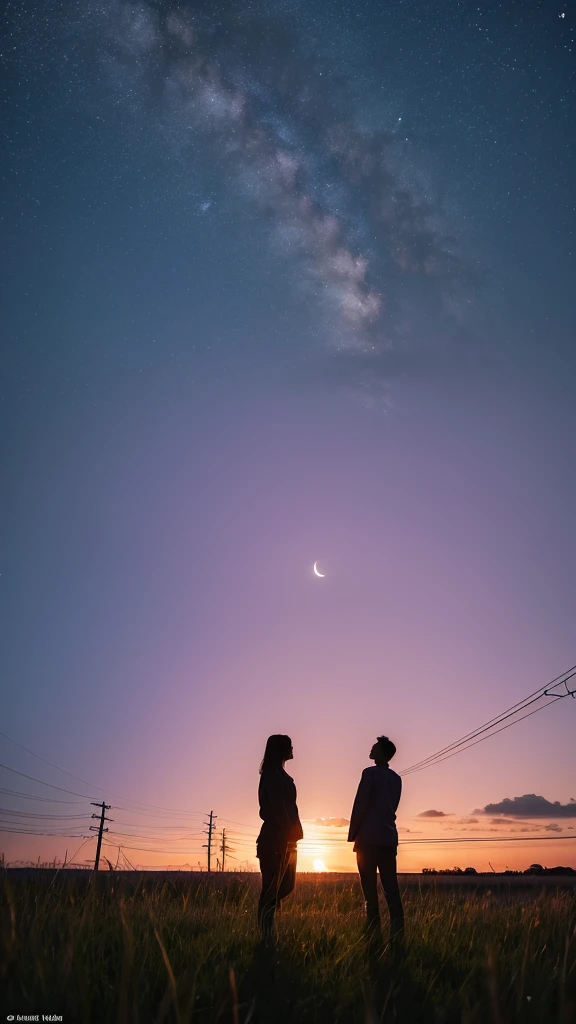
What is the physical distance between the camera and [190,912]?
5.65 m

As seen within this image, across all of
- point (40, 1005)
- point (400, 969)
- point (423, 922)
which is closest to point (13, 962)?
point (40, 1005)

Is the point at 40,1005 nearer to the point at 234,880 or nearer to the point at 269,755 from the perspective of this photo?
the point at 269,755

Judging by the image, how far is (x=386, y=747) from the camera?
8.12 m

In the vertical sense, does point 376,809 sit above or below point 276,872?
above

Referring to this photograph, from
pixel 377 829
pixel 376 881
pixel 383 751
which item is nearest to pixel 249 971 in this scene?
pixel 376 881

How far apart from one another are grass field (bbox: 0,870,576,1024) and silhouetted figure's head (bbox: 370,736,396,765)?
183cm

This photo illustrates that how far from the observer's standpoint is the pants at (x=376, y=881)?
6800 mm

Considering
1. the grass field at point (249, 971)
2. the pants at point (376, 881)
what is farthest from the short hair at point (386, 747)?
the grass field at point (249, 971)

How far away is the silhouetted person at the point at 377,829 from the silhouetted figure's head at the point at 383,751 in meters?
0.01

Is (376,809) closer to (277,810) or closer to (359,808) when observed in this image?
(359,808)

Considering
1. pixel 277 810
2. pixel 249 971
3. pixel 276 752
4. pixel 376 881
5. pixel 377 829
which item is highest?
pixel 276 752

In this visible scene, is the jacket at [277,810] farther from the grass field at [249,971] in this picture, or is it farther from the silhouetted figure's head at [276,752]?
the grass field at [249,971]

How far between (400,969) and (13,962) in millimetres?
2548

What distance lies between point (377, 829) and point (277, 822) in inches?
49.2
